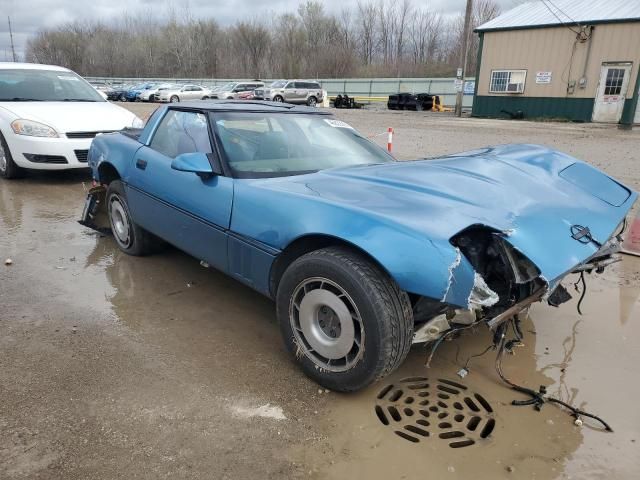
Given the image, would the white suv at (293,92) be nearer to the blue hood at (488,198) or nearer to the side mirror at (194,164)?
the side mirror at (194,164)

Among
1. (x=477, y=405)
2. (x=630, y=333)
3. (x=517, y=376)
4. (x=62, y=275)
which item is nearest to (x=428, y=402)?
(x=477, y=405)

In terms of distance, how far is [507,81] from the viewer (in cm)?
2450

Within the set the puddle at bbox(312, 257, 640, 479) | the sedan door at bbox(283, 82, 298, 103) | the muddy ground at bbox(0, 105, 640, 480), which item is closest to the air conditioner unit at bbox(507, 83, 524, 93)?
the sedan door at bbox(283, 82, 298, 103)

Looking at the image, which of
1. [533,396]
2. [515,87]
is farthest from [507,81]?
[533,396]

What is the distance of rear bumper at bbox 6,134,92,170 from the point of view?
6938mm

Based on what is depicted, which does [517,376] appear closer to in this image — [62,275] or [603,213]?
[603,213]

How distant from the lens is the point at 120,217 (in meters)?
4.74

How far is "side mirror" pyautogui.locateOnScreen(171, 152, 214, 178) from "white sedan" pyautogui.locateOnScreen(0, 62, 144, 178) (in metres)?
4.63

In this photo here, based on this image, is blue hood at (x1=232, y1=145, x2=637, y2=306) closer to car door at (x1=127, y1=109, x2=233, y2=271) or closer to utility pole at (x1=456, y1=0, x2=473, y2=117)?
car door at (x1=127, y1=109, x2=233, y2=271)

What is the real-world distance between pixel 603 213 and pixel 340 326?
5.74 ft

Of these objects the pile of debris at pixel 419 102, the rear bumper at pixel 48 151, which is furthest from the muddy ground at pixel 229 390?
the pile of debris at pixel 419 102

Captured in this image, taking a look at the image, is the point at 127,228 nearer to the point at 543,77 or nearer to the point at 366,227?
the point at 366,227

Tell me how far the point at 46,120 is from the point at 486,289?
694 cm

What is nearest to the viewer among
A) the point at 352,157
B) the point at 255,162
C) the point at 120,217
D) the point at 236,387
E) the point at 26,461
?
the point at 26,461
